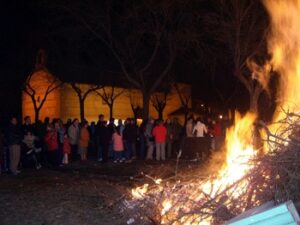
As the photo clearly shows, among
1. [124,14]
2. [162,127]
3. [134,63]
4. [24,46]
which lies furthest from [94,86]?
[162,127]

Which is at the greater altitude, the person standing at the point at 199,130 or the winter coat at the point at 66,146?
the person standing at the point at 199,130

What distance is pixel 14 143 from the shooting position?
14.0 m

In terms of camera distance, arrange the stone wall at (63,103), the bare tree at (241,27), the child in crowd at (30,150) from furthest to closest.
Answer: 1. the stone wall at (63,103)
2. the bare tree at (241,27)
3. the child in crowd at (30,150)

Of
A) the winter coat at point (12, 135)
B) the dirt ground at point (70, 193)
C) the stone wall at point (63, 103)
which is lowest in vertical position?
the dirt ground at point (70, 193)

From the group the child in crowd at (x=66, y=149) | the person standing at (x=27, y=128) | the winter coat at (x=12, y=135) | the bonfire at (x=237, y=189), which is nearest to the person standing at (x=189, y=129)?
the child in crowd at (x=66, y=149)

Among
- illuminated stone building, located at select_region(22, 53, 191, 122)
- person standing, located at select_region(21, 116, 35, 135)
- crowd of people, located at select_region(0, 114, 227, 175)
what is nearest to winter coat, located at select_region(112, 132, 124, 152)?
crowd of people, located at select_region(0, 114, 227, 175)

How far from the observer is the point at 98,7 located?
22.8 meters

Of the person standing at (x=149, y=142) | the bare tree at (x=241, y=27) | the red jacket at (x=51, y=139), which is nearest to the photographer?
the red jacket at (x=51, y=139)

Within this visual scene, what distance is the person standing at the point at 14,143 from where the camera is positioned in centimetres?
1391

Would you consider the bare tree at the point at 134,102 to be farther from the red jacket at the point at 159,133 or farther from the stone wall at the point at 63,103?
the red jacket at the point at 159,133

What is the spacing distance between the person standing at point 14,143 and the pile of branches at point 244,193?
6.54 meters

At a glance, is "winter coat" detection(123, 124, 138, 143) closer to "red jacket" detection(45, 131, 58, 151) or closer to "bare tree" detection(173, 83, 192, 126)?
"red jacket" detection(45, 131, 58, 151)

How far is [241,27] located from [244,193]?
16.4 m

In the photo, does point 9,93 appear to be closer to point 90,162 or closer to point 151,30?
point 151,30
